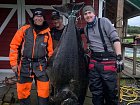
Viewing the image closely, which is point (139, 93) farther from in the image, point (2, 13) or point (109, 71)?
point (2, 13)

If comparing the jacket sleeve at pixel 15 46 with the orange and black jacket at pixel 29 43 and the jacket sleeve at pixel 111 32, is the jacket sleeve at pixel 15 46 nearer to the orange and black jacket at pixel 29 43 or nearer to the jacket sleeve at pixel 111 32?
the orange and black jacket at pixel 29 43

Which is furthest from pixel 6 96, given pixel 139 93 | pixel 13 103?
pixel 139 93

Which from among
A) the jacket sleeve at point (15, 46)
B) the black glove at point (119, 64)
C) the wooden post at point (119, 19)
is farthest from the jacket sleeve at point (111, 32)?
the jacket sleeve at point (15, 46)

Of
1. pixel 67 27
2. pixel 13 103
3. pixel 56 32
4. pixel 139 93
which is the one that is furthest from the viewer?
pixel 139 93

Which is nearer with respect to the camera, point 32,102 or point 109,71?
point 109,71

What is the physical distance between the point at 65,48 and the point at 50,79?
57 centimetres

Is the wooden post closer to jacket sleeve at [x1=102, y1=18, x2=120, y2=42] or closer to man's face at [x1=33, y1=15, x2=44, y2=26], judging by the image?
jacket sleeve at [x1=102, y1=18, x2=120, y2=42]

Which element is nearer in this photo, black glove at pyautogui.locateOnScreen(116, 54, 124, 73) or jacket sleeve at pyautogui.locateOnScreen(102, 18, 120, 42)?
black glove at pyautogui.locateOnScreen(116, 54, 124, 73)

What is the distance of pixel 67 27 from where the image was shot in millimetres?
4477

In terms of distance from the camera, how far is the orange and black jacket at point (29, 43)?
4.81m

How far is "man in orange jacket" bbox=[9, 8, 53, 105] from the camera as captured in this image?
15.8 ft

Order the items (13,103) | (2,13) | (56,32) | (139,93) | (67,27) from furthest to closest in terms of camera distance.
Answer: (2,13) → (139,93) → (13,103) → (56,32) → (67,27)

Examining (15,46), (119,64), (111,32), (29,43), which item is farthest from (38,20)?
(119,64)

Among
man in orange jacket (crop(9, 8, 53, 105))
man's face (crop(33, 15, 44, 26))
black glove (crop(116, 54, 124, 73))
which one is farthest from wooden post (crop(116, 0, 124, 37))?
man's face (crop(33, 15, 44, 26))
